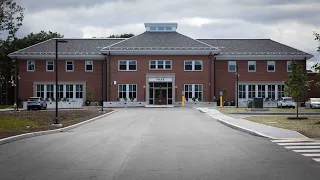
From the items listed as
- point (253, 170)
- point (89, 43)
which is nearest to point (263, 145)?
point (253, 170)

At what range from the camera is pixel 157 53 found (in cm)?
5966

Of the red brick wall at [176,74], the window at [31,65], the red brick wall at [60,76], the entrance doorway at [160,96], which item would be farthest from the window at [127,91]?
the window at [31,65]

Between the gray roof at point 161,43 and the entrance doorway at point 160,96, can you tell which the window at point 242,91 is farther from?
the entrance doorway at point 160,96

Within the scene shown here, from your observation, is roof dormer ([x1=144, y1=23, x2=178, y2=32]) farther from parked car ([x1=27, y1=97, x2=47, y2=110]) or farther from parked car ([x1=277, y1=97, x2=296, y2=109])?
parked car ([x1=27, y1=97, x2=47, y2=110])

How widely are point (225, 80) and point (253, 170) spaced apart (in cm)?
5214

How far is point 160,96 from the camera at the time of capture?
60188mm

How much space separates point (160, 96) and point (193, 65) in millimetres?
6048

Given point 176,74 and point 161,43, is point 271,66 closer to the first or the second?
point 176,74

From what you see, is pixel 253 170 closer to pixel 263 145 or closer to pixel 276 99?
pixel 263 145

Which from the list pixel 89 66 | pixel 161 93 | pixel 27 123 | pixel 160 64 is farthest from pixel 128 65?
pixel 27 123

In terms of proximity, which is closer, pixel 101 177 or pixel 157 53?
pixel 101 177

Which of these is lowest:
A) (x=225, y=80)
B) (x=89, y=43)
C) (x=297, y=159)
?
(x=297, y=159)

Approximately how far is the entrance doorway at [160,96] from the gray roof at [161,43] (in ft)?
18.9

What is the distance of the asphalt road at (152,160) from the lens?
10.3 meters
